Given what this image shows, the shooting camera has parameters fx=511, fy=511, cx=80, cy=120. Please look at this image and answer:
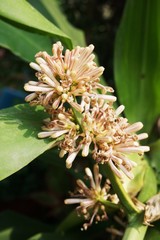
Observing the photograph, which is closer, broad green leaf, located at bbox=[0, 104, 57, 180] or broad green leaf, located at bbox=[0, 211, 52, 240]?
broad green leaf, located at bbox=[0, 104, 57, 180]

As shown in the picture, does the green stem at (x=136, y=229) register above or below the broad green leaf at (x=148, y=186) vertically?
below

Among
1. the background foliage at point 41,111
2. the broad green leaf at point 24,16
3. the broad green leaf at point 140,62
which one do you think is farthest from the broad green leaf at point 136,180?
the broad green leaf at point 24,16

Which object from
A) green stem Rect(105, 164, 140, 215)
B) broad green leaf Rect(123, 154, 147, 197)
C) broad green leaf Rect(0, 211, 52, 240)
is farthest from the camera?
broad green leaf Rect(0, 211, 52, 240)

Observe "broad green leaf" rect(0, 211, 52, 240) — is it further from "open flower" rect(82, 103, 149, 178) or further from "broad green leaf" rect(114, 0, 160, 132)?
"open flower" rect(82, 103, 149, 178)

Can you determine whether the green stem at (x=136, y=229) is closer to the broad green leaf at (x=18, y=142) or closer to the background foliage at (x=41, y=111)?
the background foliage at (x=41, y=111)

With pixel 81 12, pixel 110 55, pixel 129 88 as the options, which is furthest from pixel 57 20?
pixel 81 12

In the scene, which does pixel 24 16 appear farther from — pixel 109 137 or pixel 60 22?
pixel 60 22

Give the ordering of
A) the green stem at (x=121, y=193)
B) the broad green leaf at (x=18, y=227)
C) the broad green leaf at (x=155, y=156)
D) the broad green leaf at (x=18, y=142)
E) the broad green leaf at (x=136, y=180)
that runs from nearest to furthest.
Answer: the broad green leaf at (x=18, y=142)
the green stem at (x=121, y=193)
the broad green leaf at (x=136, y=180)
the broad green leaf at (x=155, y=156)
the broad green leaf at (x=18, y=227)

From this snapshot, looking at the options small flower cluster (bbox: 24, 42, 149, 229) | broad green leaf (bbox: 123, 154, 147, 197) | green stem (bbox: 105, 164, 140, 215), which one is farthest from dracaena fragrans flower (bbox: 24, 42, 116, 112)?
broad green leaf (bbox: 123, 154, 147, 197)
